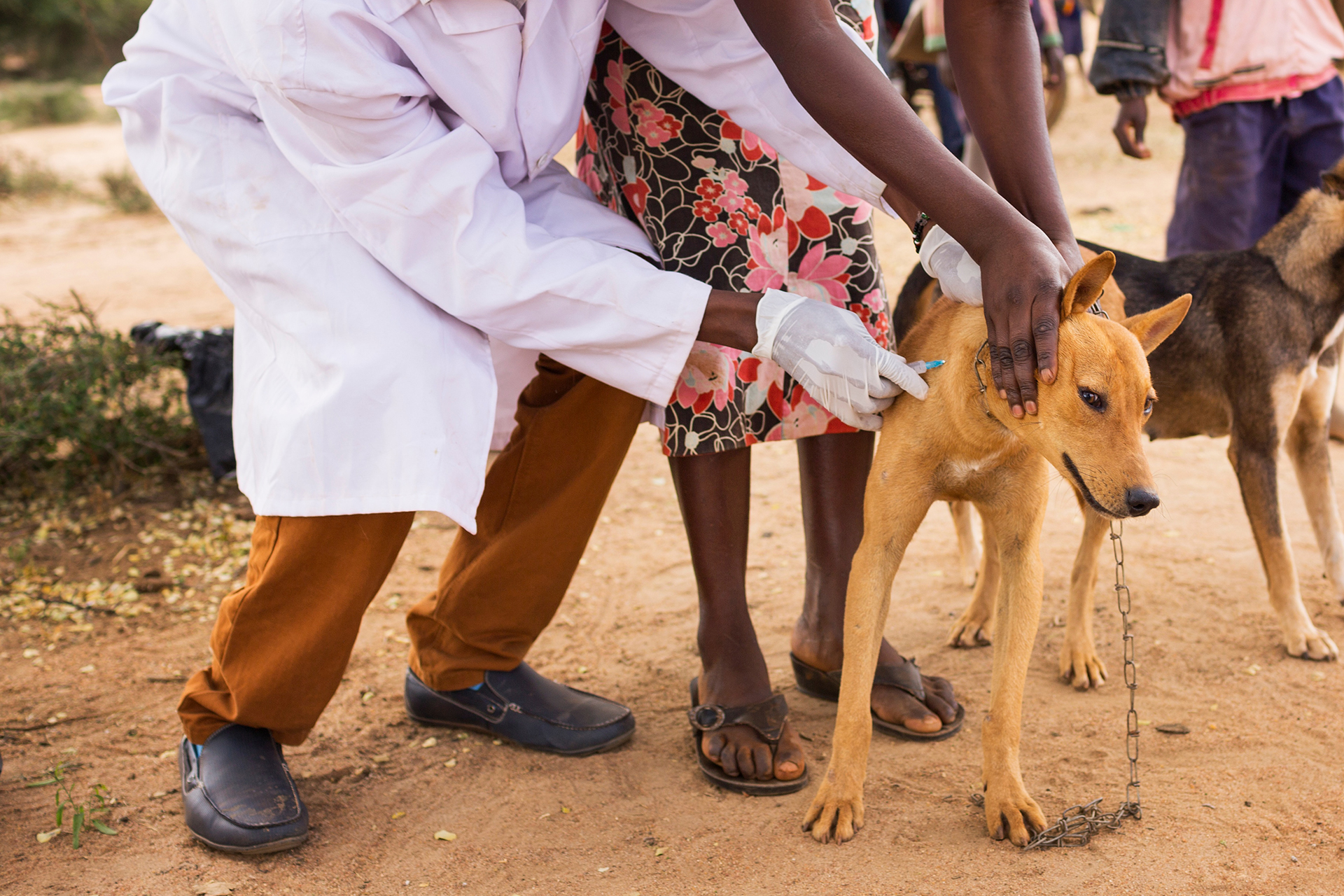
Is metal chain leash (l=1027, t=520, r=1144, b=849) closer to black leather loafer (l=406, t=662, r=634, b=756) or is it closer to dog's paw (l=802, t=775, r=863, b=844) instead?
dog's paw (l=802, t=775, r=863, b=844)

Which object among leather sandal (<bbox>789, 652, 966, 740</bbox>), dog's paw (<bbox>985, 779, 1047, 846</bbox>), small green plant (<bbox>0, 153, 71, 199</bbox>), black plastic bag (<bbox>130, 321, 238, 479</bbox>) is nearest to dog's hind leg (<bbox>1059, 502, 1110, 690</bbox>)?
leather sandal (<bbox>789, 652, 966, 740</bbox>)

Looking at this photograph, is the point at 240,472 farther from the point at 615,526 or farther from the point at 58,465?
the point at 58,465

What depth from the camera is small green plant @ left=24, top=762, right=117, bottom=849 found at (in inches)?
109

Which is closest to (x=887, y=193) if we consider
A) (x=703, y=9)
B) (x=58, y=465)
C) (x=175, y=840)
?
(x=703, y=9)

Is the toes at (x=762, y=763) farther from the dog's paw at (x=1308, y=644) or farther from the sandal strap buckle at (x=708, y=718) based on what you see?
the dog's paw at (x=1308, y=644)

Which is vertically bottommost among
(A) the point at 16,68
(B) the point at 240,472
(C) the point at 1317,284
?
(A) the point at 16,68

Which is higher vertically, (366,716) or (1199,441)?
(1199,441)

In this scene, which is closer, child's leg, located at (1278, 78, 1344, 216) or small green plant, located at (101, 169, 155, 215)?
child's leg, located at (1278, 78, 1344, 216)

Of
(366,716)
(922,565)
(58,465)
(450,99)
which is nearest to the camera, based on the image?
(450,99)

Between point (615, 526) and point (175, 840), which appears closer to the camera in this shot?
point (175, 840)

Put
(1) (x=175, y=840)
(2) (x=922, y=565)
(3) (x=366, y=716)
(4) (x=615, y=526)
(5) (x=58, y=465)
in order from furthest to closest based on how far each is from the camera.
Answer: (5) (x=58, y=465)
(4) (x=615, y=526)
(2) (x=922, y=565)
(3) (x=366, y=716)
(1) (x=175, y=840)

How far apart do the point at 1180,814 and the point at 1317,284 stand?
184 cm

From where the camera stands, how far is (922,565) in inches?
168

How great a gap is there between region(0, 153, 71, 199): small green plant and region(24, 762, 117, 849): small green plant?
12.5m
